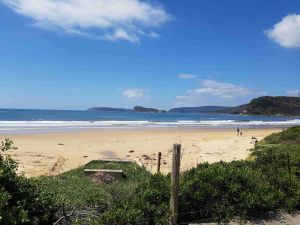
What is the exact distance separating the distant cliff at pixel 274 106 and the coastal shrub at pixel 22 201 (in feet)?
524

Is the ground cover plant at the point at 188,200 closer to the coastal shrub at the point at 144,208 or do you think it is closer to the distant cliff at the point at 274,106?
the coastal shrub at the point at 144,208

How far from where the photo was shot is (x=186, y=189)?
718cm

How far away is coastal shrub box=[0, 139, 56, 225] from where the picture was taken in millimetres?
5316

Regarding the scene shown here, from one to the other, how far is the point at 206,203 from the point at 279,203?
64.4 inches

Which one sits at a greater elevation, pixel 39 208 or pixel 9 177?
pixel 9 177

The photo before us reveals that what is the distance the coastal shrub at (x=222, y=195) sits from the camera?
7098 mm

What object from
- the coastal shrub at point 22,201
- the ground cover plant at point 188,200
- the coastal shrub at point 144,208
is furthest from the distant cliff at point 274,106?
the coastal shrub at point 22,201

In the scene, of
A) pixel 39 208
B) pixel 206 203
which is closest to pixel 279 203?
pixel 206 203

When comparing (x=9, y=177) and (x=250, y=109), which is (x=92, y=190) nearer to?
(x=9, y=177)

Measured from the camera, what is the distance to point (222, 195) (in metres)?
7.30

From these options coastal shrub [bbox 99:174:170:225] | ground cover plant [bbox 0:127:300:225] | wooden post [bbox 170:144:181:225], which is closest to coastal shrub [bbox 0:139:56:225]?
ground cover plant [bbox 0:127:300:225]

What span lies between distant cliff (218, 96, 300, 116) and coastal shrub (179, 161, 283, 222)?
157379 millimetres

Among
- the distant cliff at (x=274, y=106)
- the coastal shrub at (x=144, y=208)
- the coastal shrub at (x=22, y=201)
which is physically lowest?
the coastal shrub at (x=144, y=208)

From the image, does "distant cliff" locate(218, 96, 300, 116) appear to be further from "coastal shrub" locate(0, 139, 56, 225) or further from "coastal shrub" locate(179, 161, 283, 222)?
"coastal shrub" locate(0, 139, 56, 225)
